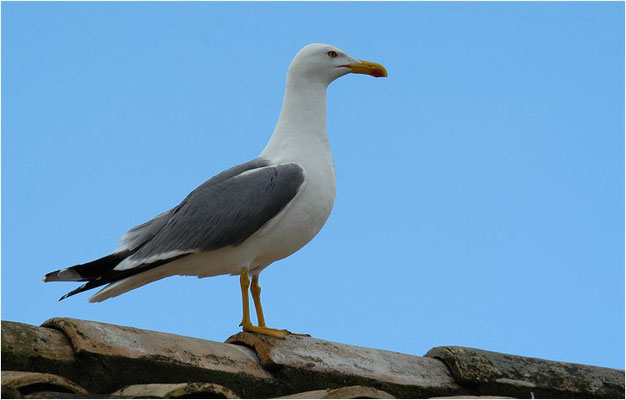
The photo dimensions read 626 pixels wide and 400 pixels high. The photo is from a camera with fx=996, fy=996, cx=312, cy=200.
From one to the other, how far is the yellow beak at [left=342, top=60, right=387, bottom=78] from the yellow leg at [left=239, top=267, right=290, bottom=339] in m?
1.70

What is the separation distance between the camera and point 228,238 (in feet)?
19.5

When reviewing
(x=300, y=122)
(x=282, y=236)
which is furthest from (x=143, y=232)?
(x=300, y=122)

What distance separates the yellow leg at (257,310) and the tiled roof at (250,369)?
23 cm

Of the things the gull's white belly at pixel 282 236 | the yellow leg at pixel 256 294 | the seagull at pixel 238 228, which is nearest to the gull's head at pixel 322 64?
the seagull at pixel 238 228

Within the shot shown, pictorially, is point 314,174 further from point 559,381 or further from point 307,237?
point 559,381

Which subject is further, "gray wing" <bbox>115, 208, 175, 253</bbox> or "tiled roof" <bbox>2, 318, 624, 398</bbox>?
"gray wing" <bbox>115, 208, 175, 253</bbox>

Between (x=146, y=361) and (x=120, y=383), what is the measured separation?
0.53 feet

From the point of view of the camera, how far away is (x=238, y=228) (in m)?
5.93

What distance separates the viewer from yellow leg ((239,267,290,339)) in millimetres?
5559

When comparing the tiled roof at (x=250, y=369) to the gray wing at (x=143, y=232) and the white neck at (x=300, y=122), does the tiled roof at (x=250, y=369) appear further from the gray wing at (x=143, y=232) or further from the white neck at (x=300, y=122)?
the white neck at (x=300, y=122)

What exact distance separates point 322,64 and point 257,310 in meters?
1.79

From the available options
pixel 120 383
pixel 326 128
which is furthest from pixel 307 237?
pixel 120 383

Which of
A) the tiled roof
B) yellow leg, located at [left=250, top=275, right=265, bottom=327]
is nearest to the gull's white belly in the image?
yellow leg, located at [left=250, top=275, right=265, bottom=327]

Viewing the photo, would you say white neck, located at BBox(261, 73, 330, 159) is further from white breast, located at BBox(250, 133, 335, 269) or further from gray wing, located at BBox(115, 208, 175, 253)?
gray wing, located at BBox(115, 208, 175, 253)
